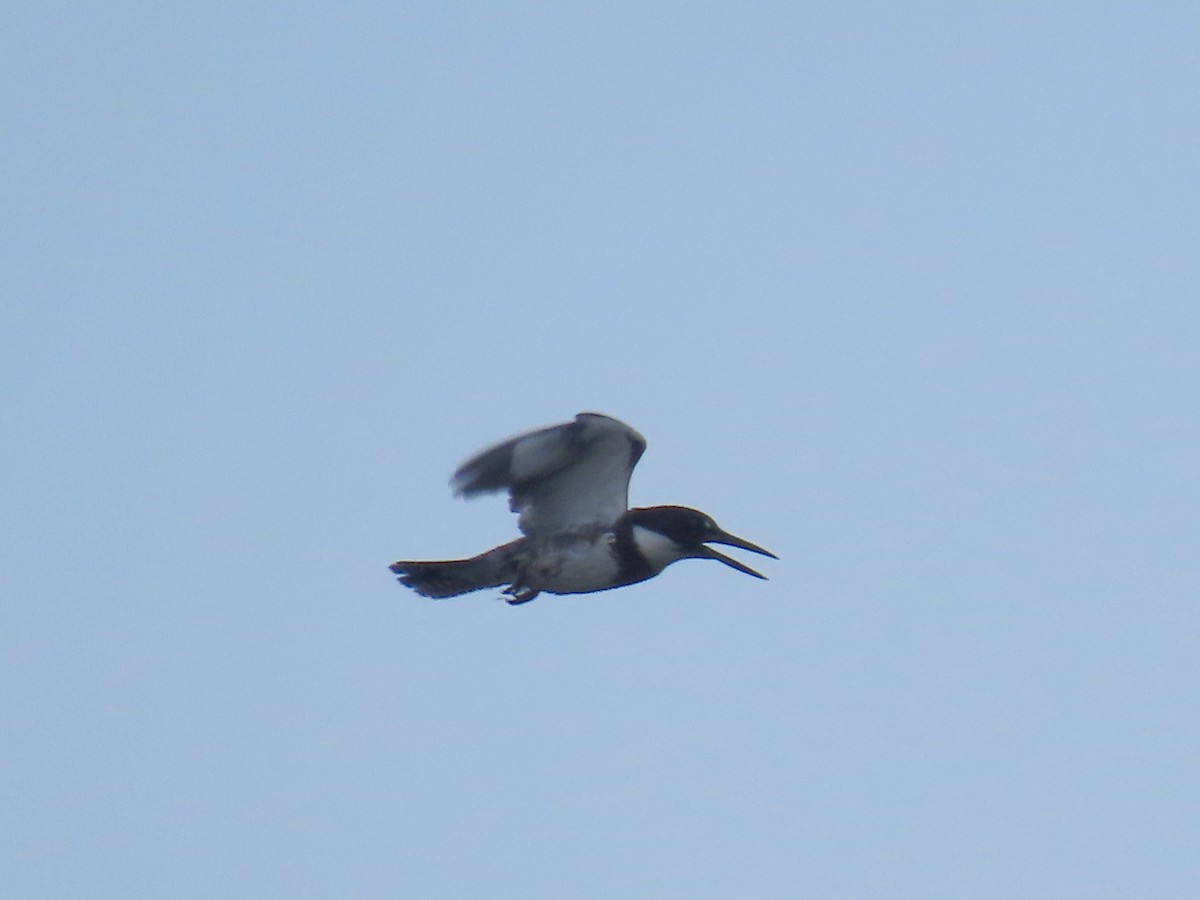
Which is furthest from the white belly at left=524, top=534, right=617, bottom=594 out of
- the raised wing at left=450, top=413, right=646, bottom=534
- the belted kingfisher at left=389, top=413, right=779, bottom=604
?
the raised wing at left=450, top=413, right=646, bottom=534

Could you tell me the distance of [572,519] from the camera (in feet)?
41.0

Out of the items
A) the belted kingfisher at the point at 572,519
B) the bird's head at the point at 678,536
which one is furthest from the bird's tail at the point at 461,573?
the bird's head at the point at 678,536

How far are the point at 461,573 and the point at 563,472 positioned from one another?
844 mm

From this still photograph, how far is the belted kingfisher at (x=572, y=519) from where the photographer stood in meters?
12.3

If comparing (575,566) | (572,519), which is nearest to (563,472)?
(572,519)

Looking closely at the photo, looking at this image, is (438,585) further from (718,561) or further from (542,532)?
(718,561)

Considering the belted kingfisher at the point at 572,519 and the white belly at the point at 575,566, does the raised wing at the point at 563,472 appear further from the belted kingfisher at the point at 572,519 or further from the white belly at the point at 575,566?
the white belly at the point at 575,566

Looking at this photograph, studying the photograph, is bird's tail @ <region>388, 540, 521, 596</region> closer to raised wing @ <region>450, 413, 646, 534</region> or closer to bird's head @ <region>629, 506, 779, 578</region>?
raised wing @ <region>450, 413, 646, 534</region>

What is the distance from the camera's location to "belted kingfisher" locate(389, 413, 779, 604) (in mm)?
12273

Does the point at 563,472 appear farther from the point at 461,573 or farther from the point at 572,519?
the point at 461,573

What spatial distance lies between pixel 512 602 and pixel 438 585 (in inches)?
23.5

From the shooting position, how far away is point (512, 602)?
1242 cm

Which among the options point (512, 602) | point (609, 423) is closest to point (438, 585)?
point (512, 602)

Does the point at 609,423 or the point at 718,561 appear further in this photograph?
the point at 718,561
